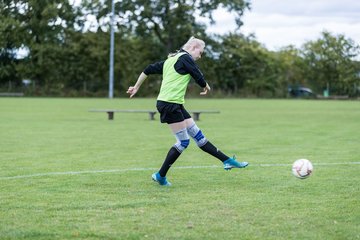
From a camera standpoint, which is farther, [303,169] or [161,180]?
[161,180]

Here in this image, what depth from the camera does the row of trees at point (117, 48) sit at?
196 ft

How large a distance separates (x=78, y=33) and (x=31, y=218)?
56238 mm

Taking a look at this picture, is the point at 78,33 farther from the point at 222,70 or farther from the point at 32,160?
the point at 32,160

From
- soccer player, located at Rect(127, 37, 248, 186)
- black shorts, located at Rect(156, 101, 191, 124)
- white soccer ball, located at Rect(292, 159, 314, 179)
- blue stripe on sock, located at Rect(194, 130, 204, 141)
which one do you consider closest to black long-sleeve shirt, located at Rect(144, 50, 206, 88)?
soccer player, located at Rect(127, 37, 248, 186)

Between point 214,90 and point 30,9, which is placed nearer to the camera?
point 30,9

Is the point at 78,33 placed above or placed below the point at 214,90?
above

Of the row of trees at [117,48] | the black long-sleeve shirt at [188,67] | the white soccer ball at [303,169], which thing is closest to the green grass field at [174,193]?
the white soccer ball at [303,169]

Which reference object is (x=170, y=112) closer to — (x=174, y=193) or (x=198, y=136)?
(x=198, y=136)

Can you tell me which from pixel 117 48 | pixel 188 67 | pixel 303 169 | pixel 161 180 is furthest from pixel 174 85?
pixel 117 48

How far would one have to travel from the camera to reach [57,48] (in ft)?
195

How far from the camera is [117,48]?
61219mm

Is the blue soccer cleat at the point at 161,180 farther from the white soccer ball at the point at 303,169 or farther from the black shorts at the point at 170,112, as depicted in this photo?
the white soccer ball at the point at 303,169

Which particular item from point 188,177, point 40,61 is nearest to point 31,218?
point 188,177

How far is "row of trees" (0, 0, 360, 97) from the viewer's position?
59.6 metres
